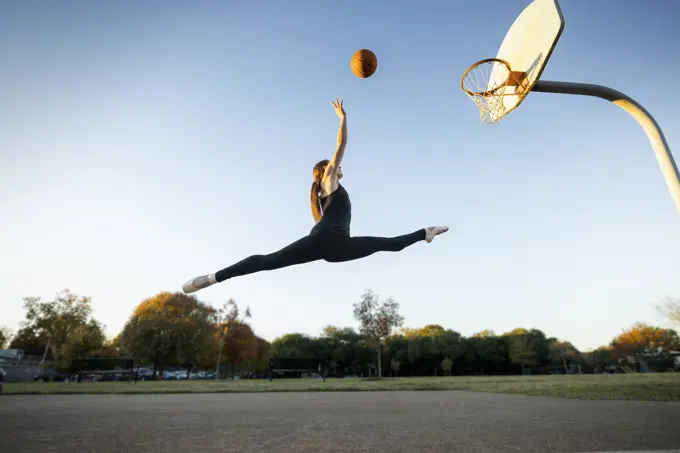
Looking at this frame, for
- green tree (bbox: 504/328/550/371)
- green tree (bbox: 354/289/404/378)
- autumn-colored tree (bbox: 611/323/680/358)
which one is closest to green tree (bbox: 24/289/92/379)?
green tree (bbox: 354/289/404/378)

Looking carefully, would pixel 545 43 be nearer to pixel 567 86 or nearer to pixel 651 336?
pixel 567 86

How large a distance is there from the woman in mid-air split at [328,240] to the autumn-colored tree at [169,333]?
4429 cm

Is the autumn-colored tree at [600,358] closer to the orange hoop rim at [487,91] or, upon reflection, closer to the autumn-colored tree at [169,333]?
the autumn-colored tree at [169,333]

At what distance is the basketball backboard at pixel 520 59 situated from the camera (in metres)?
5.67

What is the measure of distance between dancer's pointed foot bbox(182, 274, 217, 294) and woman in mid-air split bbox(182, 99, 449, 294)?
0.05 ft

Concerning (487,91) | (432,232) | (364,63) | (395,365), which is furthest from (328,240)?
(395,365)

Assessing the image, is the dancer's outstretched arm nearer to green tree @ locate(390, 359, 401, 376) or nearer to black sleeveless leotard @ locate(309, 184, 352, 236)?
black sleeveless leotard @ locate(309, 184, 352, 236)

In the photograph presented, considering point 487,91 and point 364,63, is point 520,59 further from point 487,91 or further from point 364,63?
point 364,63

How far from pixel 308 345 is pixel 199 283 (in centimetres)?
7541

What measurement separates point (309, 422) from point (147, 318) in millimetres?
43743

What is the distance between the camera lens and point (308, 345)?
7756cm

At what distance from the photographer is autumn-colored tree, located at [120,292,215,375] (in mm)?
43781

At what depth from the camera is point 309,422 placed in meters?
8.13

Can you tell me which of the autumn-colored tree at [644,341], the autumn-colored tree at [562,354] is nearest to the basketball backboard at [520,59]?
the autumn-colored tree at [562,354]
